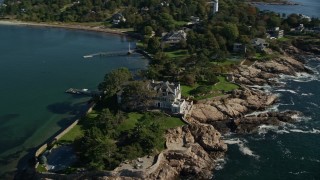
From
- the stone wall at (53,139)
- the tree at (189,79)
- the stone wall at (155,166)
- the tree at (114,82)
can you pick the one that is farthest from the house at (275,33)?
the stone wall at (155,166)

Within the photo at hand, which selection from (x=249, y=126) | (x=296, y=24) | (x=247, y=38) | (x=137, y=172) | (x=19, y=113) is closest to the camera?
(x=137, y=172)

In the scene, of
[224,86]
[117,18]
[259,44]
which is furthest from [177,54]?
[117,18]

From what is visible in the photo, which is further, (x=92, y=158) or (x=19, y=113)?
(x=19, y=113)

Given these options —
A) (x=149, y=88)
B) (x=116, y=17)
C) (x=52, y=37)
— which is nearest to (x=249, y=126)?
(x=149, y=88)

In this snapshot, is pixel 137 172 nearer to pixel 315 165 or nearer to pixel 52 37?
pixel 315 165

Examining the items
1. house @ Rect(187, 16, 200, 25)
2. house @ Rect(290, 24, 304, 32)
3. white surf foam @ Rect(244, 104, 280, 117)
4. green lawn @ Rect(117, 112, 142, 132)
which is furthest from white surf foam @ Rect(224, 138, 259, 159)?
house @ Rect(187, 16, 200, 25)

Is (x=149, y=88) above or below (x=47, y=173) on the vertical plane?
above
